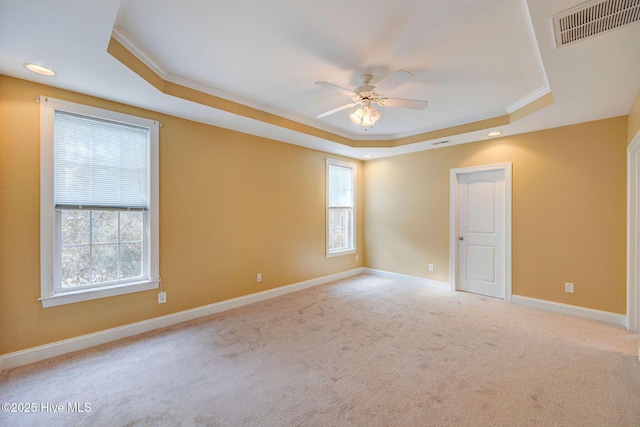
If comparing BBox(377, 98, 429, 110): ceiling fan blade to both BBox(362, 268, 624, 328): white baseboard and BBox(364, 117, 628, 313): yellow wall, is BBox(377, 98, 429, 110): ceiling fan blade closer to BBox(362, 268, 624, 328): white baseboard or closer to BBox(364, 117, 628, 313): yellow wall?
BBox(364, 117, 628, 313): yellow wall

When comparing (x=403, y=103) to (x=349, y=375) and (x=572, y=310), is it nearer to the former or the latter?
(x=349, y=375)

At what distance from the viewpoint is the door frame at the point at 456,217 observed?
407 centimetres

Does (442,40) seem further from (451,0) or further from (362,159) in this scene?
(362,159)

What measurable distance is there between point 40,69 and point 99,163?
2.85 ft

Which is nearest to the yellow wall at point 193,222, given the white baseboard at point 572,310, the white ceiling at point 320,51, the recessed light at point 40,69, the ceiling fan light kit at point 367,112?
the recessed light at point 40,69

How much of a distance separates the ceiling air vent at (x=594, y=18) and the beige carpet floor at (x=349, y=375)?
2.46 meters

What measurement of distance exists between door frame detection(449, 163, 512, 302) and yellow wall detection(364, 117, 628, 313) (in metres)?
0.07

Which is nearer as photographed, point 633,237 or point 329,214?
point 633,237

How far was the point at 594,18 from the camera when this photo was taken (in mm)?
1660

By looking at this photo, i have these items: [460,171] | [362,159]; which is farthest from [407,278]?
[362,159]

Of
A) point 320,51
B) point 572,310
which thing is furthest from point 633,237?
point 320,51

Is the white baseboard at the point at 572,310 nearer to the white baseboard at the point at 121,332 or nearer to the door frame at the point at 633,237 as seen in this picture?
the door frame at the point at 633,237

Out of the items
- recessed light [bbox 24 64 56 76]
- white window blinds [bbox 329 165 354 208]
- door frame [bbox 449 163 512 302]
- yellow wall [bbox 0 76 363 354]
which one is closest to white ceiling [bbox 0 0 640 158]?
recessed light [bbox 24 64 56 76]

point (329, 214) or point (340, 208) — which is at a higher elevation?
point (340, 208)
